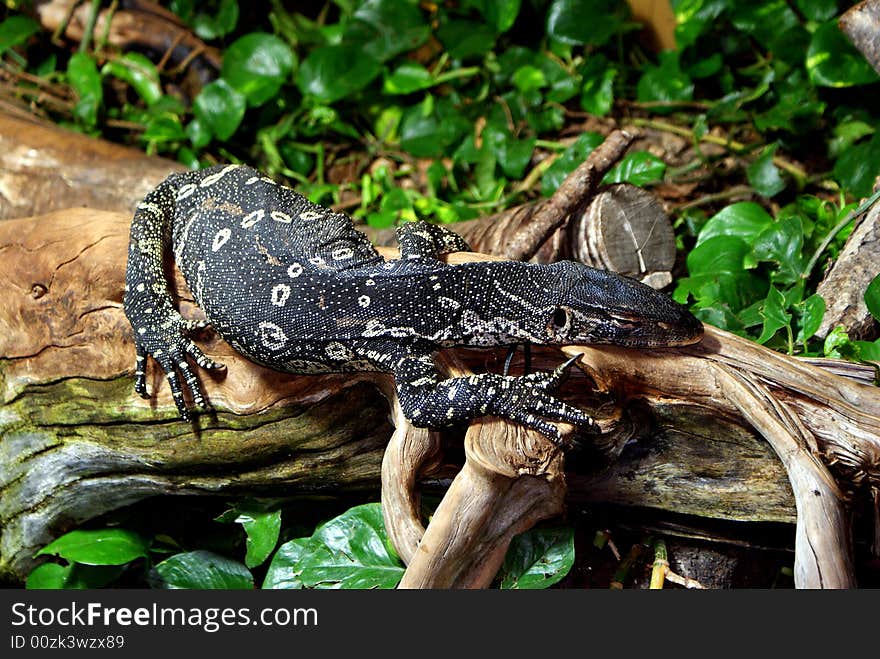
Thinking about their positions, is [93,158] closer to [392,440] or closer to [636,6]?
[392,440]

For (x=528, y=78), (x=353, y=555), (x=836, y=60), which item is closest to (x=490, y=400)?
(x=353, y=555)

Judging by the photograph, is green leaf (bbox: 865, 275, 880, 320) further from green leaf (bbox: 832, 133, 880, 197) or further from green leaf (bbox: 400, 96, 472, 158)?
green leaf (bbox: 400, 96, 472, 158)

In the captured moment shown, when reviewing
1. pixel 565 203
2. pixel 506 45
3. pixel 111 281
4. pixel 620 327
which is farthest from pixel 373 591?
pixel 506 45

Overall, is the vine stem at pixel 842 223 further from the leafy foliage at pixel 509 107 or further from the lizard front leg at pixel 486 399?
the lizard front leg at pixel 486 399

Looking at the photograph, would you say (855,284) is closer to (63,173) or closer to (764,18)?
(764,18)

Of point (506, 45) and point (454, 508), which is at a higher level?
point (506, 45)

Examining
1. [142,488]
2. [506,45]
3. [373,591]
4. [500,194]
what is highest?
[506,45]

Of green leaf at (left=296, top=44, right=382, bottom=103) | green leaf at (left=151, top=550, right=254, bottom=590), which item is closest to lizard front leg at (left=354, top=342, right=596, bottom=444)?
green leaf at (left=151, top=550, right=254, bottom=590)

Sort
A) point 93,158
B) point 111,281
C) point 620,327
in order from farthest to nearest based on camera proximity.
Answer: point 93,158, point 111,281, point 620,327
